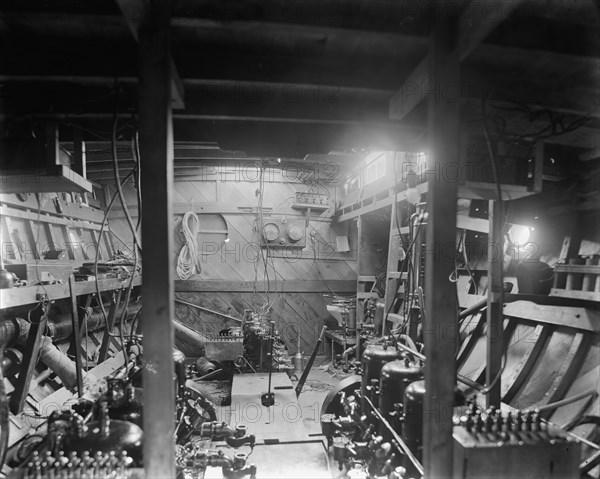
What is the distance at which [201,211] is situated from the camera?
9562 mm

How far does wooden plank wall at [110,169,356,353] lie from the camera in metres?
9.57

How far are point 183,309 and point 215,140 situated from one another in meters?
7.31

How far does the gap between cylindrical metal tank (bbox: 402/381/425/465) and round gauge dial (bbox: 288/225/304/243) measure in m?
6.87

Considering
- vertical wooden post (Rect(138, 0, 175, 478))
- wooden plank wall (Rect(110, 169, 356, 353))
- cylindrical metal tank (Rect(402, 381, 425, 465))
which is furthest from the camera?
wooden plank wall (Rect(110, 169, 356, 353))

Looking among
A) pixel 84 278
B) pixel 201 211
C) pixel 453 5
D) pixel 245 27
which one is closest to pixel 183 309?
pixel 201 211

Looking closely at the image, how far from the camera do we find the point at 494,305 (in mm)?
3904

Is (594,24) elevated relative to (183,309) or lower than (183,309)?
elevated

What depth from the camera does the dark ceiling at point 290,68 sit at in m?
2.16

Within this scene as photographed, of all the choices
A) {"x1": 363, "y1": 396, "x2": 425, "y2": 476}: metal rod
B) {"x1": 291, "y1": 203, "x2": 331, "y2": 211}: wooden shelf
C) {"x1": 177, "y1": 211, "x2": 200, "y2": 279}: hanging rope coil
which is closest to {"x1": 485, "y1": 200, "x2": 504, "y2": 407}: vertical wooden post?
{"x1": 363, "y1": 396, "x2": 425, "y2": 476}: metal rod

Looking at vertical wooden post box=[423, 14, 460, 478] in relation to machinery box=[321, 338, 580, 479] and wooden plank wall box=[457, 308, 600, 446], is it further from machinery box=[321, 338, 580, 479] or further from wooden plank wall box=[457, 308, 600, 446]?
wooden plank wall box=[457, 308, 600, 446]

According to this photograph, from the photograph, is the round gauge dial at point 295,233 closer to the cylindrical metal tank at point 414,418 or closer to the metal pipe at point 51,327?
the metal pipe at point 51,327

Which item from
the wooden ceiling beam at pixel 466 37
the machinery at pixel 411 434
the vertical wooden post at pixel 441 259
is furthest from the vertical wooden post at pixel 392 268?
the vertical wooden post at pixel 441 259

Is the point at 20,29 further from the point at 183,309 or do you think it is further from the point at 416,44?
the point at 183,309

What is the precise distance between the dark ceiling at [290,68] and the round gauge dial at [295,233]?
6.57 m
